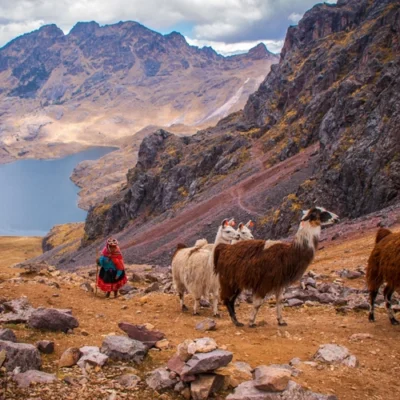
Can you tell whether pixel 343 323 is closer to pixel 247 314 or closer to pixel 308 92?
pixel 247 314

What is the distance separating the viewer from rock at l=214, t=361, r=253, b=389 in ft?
17.8

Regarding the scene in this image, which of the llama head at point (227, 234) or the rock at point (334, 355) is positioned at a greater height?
the llama head at point (227, 234)

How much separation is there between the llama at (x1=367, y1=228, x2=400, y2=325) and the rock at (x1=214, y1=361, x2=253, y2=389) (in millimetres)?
3691

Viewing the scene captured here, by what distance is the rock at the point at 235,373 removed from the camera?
5414mm

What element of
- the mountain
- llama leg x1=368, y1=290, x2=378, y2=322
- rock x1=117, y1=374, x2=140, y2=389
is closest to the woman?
llama leg x1=368, y1=290, x2=378, y2=322

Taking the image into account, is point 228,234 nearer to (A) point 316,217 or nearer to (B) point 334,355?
(A) point 316,217

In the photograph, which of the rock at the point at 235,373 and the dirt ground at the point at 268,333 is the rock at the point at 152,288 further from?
the rock at the point at 235,373

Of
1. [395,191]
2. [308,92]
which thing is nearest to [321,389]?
[395,191]

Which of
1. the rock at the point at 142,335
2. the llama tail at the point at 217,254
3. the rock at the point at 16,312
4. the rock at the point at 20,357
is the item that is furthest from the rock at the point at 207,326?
the rock at the point at 20,357

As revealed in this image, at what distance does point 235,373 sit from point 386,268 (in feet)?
13.4

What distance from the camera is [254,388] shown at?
16.7 ft

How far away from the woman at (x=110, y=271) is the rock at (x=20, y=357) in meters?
7.76

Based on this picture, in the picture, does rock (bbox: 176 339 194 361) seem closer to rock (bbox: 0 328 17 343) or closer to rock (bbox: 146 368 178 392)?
rock (bbox: 146 368 178 392)

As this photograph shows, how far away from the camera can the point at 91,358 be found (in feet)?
19.7
